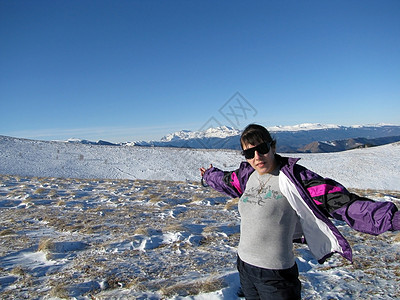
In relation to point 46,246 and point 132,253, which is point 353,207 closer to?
point 132,253

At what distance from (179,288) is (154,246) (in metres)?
2.25

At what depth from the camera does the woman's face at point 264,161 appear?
105 inches

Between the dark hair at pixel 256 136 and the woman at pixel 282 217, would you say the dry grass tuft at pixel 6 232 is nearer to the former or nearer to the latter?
the woman at pixel 282 217

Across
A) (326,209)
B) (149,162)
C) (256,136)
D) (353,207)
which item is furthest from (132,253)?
(149,162)

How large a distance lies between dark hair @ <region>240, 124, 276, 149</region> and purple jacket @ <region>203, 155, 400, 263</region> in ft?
0.91

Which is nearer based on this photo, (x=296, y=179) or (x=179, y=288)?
(x=296, y=179)

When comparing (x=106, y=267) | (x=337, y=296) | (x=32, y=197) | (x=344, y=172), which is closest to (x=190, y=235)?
(x=106, y=267)

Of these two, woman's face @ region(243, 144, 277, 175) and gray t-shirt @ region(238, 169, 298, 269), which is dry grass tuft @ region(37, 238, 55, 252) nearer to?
gray t-shirt @ region(238, 169, 298, 269)

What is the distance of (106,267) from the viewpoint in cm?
520

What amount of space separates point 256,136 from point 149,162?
124 ft

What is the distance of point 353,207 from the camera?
2.20m

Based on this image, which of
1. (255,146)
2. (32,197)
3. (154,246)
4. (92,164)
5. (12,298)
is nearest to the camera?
(255,146)

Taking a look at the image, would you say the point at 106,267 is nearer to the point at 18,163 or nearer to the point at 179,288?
the point at 179,288

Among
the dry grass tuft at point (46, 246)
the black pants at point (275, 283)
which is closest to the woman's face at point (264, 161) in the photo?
the black pants at point (275, 283)
